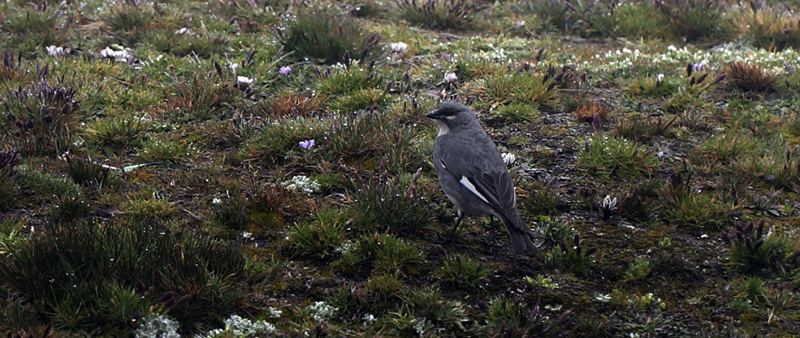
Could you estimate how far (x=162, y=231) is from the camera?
5.61 meters

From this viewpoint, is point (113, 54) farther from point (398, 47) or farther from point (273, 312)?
point (273, 312)

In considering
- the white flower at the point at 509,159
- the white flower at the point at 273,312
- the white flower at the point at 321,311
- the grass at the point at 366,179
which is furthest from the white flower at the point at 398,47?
the white flower at the point at 273,312

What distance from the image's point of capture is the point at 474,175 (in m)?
6.10

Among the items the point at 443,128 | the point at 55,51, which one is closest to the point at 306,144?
the point at 443,128

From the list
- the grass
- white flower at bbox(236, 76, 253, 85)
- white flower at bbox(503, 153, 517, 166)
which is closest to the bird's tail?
the grass

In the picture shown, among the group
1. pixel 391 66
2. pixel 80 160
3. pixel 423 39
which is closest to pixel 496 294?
pixel 80 160

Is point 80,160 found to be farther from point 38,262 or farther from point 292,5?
point 292,5

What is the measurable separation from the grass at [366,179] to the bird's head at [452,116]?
1.67 ft

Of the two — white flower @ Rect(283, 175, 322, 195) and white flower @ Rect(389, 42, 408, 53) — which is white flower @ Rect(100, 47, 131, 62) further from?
white flower @ Rect(283, 175, 322, 195)

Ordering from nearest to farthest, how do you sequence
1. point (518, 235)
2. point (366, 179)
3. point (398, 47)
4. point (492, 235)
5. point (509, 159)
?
point (518, 235) < point (492, 235) < point (366, 179) < point (509, 159) < point (398, 47)

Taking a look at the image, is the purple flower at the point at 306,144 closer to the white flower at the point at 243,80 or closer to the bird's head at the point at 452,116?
the bird's head at the point at 452,116

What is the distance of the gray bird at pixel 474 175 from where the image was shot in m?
5.70

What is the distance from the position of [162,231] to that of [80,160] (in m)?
1.40

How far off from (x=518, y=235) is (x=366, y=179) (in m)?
1.71
